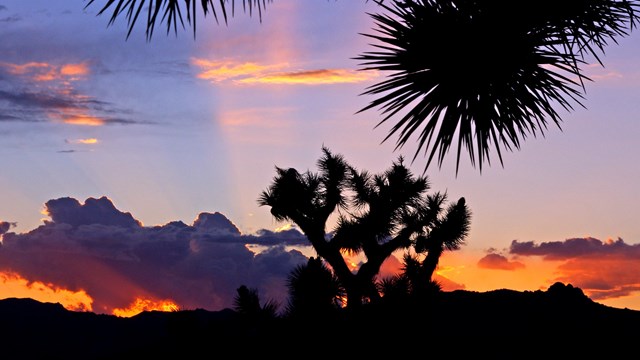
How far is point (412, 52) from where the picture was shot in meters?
6.92

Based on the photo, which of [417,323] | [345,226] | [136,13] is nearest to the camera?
[136,13]

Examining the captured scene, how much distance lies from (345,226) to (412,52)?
7.79 metres

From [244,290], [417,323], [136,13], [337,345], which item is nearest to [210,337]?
[244,290]

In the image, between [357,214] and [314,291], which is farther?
[357,214]

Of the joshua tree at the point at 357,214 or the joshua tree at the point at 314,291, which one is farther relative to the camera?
the joshua tree at the point at 357,214

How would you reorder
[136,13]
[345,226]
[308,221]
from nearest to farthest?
1. [136,13]
2. [345,226]
3. [308,221]

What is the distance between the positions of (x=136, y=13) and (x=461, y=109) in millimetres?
2673

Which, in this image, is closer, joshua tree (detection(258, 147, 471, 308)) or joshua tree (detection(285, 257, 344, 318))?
joshua tree (detection(285, 257, 344, 318))

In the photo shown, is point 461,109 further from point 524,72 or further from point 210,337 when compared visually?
point 210,337

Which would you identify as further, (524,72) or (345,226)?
(345,226)

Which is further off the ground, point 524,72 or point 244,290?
point 524,72

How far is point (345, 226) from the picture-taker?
570 inches

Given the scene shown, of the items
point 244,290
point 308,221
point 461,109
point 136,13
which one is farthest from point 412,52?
point 308,221

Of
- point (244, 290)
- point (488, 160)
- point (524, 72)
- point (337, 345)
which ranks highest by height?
point (524, 72)
